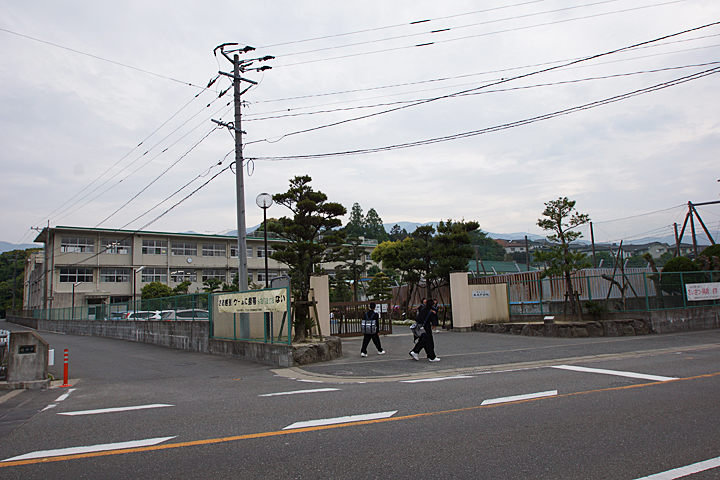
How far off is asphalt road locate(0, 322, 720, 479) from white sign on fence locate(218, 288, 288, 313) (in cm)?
196

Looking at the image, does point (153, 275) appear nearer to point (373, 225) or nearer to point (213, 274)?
point (213, 274)

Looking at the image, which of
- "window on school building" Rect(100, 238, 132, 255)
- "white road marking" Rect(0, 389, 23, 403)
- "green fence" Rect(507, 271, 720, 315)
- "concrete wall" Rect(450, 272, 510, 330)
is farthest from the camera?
"window on school building" Rect(100, 238, 132, 255)

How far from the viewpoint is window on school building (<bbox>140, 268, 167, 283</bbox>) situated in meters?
55.5

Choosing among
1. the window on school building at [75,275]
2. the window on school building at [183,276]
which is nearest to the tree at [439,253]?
the window on school building at [183,276]

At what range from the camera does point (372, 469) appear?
440cm

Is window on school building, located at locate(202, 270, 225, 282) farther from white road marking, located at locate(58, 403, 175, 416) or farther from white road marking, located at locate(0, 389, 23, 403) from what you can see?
white road marking, located at locate(58, 403, 175, 416)

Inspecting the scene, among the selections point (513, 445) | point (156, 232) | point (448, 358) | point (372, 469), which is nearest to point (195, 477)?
point (372, 469)

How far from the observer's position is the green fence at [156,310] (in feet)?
60.5

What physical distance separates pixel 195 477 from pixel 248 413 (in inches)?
104

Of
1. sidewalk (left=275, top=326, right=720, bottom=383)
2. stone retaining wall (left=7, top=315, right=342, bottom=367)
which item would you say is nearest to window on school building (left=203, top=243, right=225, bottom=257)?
stone retaining wall (left=7, top=315, right=342, bottom=367)

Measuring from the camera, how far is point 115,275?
178ft

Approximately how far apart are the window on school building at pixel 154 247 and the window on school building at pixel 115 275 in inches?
115

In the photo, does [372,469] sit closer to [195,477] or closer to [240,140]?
[195,477]

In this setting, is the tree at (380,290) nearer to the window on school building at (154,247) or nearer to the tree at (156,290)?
the tree at (156,290)
